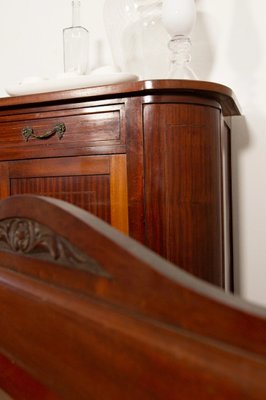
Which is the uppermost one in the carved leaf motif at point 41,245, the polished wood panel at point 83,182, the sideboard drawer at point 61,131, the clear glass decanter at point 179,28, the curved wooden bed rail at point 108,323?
the clear glass decanter at point 179,28

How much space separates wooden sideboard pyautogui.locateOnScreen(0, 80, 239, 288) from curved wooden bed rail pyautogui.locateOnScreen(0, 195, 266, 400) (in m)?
0.48

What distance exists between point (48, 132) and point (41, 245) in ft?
2.08

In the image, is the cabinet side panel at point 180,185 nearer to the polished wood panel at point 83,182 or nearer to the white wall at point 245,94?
the polished wood panel at point 83,182

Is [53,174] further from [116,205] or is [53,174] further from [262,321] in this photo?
[262,321]

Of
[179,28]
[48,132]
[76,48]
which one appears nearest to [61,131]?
[48,132]

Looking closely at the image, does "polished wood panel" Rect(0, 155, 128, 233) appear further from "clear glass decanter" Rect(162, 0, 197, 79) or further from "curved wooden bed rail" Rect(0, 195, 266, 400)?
"curved wooden bed rail" Rect(0, 195, 266, 400)

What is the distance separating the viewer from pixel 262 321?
222 mm

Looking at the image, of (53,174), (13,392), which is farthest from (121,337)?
(53,174)

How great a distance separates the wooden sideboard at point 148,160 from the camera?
33.5 inches

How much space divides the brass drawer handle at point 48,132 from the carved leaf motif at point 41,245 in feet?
1.79

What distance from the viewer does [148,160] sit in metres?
0.85

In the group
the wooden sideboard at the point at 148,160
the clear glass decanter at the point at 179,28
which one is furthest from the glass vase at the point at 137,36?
the wooden sideboard at the point at 148,160

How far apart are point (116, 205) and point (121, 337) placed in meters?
0.63

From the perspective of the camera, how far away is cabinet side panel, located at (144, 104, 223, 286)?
2.79ft
